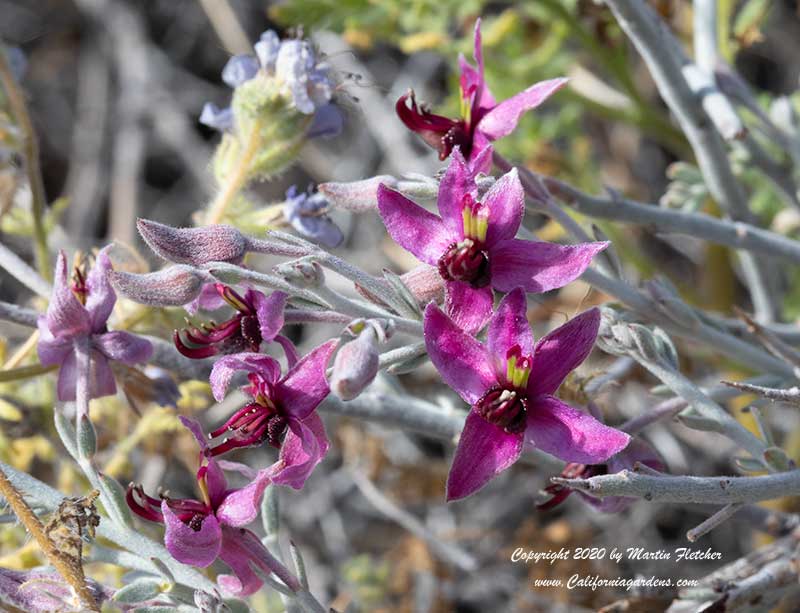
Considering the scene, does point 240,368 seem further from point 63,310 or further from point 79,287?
point 79,287

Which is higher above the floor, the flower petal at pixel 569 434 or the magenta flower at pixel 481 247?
the magenta flower at pixel 481 247

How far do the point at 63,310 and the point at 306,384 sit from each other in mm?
570

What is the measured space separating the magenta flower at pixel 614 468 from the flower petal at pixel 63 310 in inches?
38.5

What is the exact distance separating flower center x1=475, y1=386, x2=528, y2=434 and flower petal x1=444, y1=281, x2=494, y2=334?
0.40 ft

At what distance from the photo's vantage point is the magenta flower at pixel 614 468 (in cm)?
A: 184

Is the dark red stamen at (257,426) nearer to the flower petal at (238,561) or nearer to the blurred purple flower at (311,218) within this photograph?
the flower petal at (238,561)

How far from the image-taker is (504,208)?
166 cm

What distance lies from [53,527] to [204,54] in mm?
4568

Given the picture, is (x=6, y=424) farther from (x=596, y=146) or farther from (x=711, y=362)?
(x=596, y=146)

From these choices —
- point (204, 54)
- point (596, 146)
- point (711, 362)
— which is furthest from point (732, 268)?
point (204, 54)

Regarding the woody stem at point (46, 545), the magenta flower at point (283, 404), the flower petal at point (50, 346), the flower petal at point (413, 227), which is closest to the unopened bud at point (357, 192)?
the flower petal at point (413, 227)

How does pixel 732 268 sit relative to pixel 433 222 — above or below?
below

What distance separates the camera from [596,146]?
4773 mm

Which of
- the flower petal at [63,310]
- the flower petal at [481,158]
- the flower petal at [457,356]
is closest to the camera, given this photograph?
the flower petal at [457,356]
